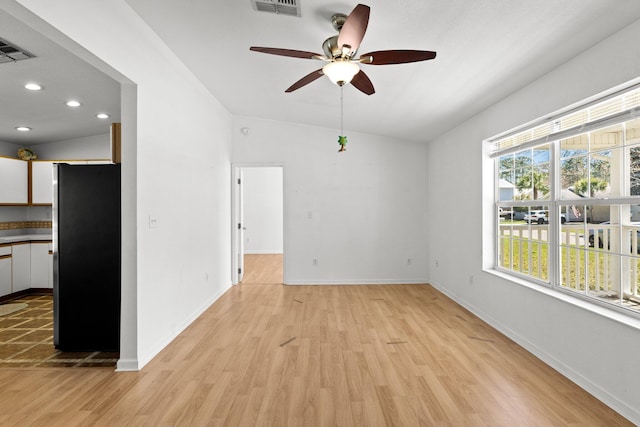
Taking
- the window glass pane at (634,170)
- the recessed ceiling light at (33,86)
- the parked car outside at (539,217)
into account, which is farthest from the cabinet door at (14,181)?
the window glass pane at (634,170)

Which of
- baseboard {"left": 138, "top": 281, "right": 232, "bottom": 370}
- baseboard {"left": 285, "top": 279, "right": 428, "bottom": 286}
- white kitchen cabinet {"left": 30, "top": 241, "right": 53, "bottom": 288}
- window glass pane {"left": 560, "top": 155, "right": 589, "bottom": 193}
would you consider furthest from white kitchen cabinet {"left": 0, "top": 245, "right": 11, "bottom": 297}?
window glass pane {"left": 560, "top": 155, "right": 589, "bottom": 193}

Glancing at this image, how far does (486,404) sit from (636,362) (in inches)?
35.5

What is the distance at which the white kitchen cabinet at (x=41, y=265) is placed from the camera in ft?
16.4

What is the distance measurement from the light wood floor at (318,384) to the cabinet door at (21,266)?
2.96 metres

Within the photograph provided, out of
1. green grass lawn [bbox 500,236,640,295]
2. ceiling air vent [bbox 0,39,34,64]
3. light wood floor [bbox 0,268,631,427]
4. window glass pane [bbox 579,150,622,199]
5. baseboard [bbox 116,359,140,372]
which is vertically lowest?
light wood floor [bbox 0,268,631,427]

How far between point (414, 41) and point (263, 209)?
7327 mm

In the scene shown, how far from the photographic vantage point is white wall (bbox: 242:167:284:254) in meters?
9.35

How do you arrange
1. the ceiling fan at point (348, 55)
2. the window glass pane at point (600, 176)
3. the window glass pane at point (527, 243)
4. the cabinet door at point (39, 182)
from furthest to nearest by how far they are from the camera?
the cabinet door at point (39, 182)
the window glass pane at point (527, 243)
the window glass pane at point (600, 176)
the ceiling fan at point (348, 55)

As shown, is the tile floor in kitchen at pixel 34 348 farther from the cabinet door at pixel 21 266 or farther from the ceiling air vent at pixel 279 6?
the ceiling air vent at pixel 279 6

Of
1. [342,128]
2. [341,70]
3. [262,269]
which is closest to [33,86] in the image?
[341,70]

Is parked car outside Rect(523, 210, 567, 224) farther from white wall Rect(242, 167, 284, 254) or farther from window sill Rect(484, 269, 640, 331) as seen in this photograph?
white wall Rect(242, 167, 284, 254)

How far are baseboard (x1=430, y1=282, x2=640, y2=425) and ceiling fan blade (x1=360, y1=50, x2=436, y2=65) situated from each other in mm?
2474

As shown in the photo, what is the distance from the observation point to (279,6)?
2.27 m

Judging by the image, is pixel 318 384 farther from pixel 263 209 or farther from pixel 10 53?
pixel 263 209
